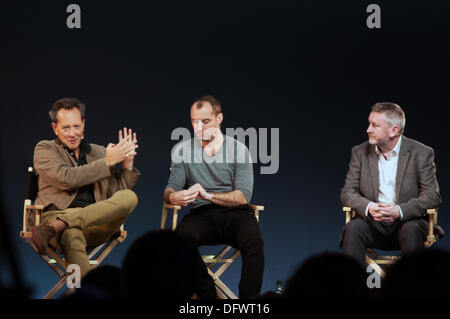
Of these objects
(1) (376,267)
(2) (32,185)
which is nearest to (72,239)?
(2) (32,185)

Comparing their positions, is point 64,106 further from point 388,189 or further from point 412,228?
point 412,228

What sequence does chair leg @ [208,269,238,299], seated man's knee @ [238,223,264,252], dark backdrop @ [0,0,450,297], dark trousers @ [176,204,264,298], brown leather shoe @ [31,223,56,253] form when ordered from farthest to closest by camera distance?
dark backdrop @ [0,0,450,297] → chair leg @ [208,269,238,299] → seated man's knee @ [238,223,264,252] → dark trousers @ [176,204,264,298] → brown leather shoe @ [31,223,56,253]

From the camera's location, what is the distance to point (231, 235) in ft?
12.6

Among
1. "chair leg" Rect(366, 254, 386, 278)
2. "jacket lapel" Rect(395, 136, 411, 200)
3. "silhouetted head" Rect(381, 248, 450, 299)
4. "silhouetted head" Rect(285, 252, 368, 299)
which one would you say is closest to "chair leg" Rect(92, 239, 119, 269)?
"chair leg" Rect(366, 254, 386, 278)

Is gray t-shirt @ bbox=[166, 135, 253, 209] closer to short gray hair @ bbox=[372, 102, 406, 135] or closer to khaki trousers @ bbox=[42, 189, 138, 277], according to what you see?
khaki trousers @ bbox=[42, 189, 138, 277]

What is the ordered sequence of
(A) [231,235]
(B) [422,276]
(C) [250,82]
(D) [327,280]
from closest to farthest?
(B) [422,276] < (D) [327,280] < (A) [231,235] < (C) [250,82]

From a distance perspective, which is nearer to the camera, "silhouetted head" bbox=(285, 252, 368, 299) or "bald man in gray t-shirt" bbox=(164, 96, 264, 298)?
"silhouetted head" bbox=(285, 252, 368, 299)

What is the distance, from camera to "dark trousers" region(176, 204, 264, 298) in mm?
3584

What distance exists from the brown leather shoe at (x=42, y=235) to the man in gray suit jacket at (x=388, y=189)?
68.9 inches

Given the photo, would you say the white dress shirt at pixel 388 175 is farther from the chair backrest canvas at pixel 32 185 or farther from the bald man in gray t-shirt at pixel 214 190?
the chair backrest canvas at pixel 32 185

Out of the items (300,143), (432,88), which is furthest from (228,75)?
(432,88)

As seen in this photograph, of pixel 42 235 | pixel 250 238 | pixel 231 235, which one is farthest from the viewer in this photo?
pixel 231 235

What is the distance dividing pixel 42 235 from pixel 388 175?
2.19 meters

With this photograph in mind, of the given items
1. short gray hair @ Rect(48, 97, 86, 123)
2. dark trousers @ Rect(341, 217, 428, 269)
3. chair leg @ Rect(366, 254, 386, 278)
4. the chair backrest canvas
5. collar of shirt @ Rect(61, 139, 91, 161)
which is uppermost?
short gray hair @ Rect(48, 97, 86, 123)
